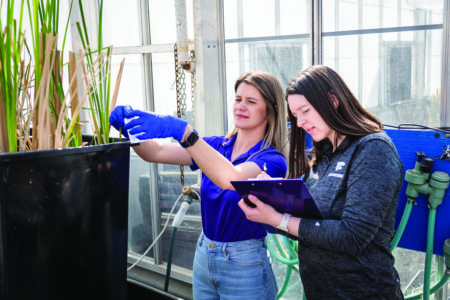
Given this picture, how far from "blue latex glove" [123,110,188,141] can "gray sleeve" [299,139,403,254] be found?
1.54 feet

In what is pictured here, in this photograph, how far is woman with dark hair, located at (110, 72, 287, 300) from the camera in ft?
4.10

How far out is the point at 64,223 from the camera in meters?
0.60

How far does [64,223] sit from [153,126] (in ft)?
2.19

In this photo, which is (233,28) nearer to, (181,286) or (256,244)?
(256,244)

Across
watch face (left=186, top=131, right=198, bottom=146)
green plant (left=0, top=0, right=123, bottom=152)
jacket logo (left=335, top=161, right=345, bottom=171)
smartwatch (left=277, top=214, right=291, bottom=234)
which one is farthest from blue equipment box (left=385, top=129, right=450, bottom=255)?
green plant (left=0, top=0, right=123, bottom=152)

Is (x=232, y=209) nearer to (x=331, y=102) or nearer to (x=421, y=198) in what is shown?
(x=331, y=102)

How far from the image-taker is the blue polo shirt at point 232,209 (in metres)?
1.36

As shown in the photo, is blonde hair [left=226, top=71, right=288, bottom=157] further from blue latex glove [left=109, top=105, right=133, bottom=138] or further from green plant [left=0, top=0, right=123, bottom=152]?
green plant [left=0, top=0, right=123, bottom=152]

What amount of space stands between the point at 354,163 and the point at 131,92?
1.91m

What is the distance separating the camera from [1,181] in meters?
0.53

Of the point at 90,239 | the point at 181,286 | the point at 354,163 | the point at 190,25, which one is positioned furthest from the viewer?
the point at 181,286

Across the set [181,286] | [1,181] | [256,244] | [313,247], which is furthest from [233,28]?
[1,181]

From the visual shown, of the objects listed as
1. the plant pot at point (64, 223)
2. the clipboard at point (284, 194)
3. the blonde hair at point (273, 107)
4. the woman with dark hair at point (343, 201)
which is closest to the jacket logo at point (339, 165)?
the woman with dark hair at point (343, 201)

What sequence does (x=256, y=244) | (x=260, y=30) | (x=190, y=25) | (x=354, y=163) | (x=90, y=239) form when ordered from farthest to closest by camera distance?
(x=190, y=25) < (x=260, y=30) < (x=256, y=244) < (x=354, y=163) < (x=90, y=239)
